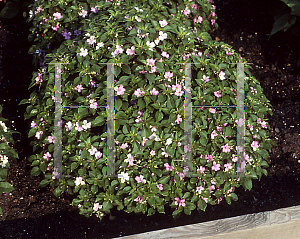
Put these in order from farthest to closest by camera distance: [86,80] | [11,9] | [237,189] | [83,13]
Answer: [11,9] → [237,189] → [83,13] → [86,80]

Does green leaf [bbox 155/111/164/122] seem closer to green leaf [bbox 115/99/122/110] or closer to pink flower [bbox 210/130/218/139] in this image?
green leaf [bbox 115/99/122/110]

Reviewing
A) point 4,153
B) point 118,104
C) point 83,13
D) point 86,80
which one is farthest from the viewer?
point 83,13

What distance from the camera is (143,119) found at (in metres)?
2.13

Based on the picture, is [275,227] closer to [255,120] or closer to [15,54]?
[255,120]

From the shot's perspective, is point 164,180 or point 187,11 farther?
point 187,11

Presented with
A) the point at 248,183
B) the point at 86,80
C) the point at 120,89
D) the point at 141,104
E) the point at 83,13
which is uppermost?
the point at 83,13

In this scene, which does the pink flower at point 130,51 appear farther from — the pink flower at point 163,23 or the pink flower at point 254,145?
the pink flower at point 254,145

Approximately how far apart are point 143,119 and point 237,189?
161cm

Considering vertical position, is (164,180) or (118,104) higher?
(118,104)

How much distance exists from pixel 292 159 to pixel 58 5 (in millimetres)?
3125

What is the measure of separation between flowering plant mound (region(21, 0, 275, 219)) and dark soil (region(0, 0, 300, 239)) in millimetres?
464

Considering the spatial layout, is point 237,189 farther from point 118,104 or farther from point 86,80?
point 86,80

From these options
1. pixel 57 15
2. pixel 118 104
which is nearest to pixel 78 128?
pixel 118 104

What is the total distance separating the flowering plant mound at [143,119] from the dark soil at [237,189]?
464mm
